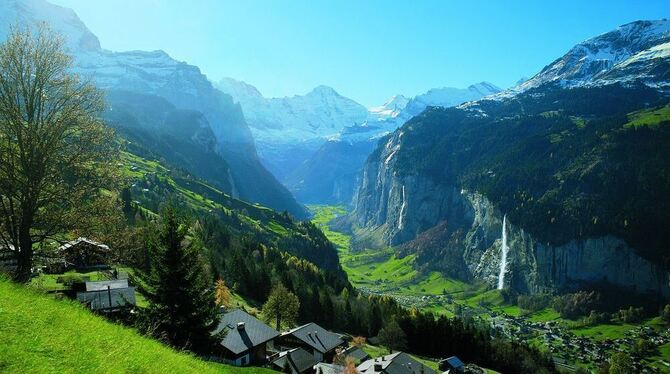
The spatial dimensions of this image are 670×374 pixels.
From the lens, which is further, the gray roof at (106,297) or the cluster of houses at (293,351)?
the cluster of houses at (293,351)

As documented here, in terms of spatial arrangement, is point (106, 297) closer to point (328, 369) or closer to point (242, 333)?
point (242, 333)

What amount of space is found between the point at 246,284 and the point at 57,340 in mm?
108605

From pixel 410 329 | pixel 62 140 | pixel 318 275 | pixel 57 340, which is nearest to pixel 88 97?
pixel 62 140

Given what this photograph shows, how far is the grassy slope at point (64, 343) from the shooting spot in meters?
12.2

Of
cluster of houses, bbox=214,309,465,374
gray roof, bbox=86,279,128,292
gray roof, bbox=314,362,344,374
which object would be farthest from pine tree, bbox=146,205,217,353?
gray roof, bbox=314,362,344,374

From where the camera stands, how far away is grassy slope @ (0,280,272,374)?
481 inches

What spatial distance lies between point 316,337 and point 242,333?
75.4 ft

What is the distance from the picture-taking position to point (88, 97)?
29.2 m

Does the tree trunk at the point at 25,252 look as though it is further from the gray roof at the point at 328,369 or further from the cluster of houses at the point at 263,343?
the gray roof at the point at 328,369

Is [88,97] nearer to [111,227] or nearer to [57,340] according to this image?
[111,227]

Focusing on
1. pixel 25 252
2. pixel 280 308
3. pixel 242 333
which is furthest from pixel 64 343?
pixel 280 308

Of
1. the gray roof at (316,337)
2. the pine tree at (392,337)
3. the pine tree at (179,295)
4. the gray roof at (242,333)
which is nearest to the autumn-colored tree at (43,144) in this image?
the pine tree at (179,295)

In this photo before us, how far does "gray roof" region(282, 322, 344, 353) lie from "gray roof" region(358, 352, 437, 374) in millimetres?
6483

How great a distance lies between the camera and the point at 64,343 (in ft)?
45.3
